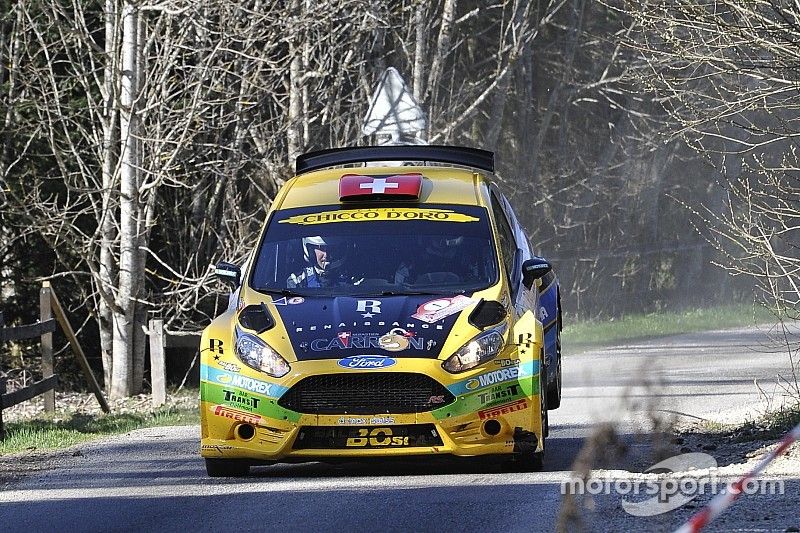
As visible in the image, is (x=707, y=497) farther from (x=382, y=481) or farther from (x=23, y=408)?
(x=23, y=408)

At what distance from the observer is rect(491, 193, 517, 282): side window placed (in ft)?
35.2

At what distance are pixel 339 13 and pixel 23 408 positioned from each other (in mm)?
6766

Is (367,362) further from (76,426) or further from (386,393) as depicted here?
(76,426)

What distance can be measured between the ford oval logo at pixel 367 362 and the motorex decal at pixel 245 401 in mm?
435

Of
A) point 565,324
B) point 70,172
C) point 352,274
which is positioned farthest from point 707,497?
point 565,324

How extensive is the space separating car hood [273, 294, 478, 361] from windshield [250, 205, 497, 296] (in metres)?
0.30

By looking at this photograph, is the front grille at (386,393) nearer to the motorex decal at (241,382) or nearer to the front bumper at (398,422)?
the front bumper at (398,422)

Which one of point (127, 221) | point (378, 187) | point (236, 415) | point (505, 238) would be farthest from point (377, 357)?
point (127, 221)

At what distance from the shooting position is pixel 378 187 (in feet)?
36.2

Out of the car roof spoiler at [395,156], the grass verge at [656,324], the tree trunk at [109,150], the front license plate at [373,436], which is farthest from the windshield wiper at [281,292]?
the grass verge at [656,324]

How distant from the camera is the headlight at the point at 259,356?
955 cm

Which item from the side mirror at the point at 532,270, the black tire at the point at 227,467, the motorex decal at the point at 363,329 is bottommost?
the black tire at the point at 227,467

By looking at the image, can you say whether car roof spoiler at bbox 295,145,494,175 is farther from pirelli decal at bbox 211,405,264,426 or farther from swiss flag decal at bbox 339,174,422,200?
pirelli decal at bbox 211,405,264,426

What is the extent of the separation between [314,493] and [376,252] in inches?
84.6
